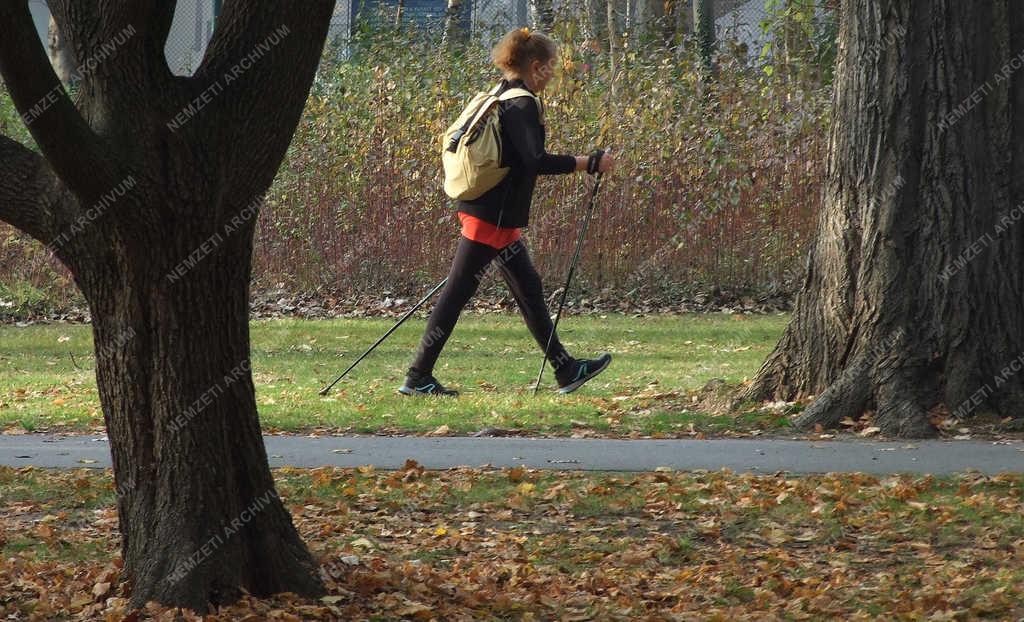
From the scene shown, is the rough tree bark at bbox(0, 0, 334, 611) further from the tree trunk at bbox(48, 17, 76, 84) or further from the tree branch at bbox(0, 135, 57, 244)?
the tree trunk at bbox(48, 17, 76, 84)

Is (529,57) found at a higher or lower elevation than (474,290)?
higher

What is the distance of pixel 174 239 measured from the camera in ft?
13.8

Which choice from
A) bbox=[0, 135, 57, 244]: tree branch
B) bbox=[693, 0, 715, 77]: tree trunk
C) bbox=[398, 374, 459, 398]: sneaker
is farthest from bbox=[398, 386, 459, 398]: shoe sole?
bbox=[693, 0, 715, 77]: tree trunk

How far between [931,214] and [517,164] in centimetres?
231

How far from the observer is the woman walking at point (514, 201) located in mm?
8062

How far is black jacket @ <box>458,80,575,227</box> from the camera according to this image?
8.02 metres

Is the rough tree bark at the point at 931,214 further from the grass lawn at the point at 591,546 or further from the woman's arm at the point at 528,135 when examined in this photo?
the woman's arm at the point at 528,135

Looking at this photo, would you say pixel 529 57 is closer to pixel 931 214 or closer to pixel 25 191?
pixel 931 214

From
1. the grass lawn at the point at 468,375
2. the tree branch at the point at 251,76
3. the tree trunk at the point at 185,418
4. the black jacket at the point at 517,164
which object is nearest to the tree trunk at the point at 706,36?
the grass lawn at the point at 468,375

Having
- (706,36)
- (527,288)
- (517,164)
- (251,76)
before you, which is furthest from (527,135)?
(706,36)

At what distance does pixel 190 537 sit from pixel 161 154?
1.17 meters

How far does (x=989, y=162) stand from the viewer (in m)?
7.32

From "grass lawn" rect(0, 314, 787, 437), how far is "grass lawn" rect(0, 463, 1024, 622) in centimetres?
148

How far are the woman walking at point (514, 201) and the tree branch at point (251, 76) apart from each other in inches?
149
